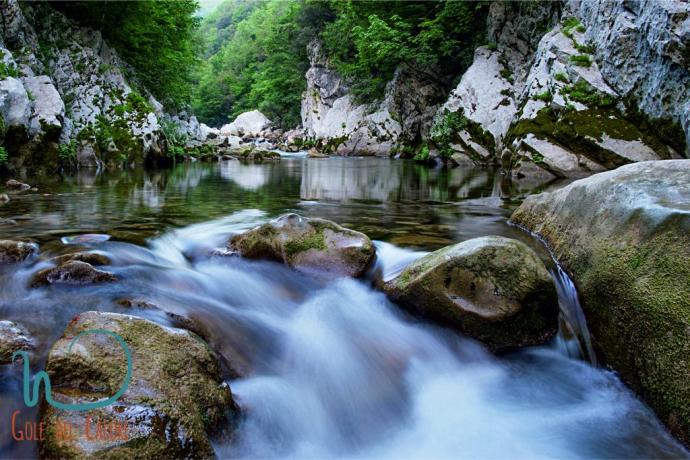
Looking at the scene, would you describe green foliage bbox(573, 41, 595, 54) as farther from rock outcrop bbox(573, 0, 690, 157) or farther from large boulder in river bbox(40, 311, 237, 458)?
large boulder in river bbox(40, 311, 237, 458)

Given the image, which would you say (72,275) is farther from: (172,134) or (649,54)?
(172,134)

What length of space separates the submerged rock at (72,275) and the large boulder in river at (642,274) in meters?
3.72

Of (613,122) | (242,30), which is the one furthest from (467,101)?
(242,30)

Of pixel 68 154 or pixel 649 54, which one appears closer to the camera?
pixel 649 54

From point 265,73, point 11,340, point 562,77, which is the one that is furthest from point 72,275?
point 265,73

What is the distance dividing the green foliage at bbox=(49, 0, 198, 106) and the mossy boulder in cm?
1760

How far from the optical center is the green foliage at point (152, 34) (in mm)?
18891

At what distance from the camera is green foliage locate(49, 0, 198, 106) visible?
1889 cm

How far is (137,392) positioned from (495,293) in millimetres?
2516

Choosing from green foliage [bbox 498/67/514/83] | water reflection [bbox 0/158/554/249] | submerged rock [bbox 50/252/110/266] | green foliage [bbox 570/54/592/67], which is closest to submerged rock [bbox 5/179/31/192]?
water reflection [bbox 0/158/554/249]

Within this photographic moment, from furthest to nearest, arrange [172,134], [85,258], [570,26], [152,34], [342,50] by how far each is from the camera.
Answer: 1. [342,50]
2. [172,134]
3. [152,34]
4. [570,26]
5. [85,258]

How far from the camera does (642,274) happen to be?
288 cm

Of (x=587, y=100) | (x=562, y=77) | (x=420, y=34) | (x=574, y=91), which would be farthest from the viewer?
(x=420, y=34)

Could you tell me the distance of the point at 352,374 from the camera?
10.8ft
